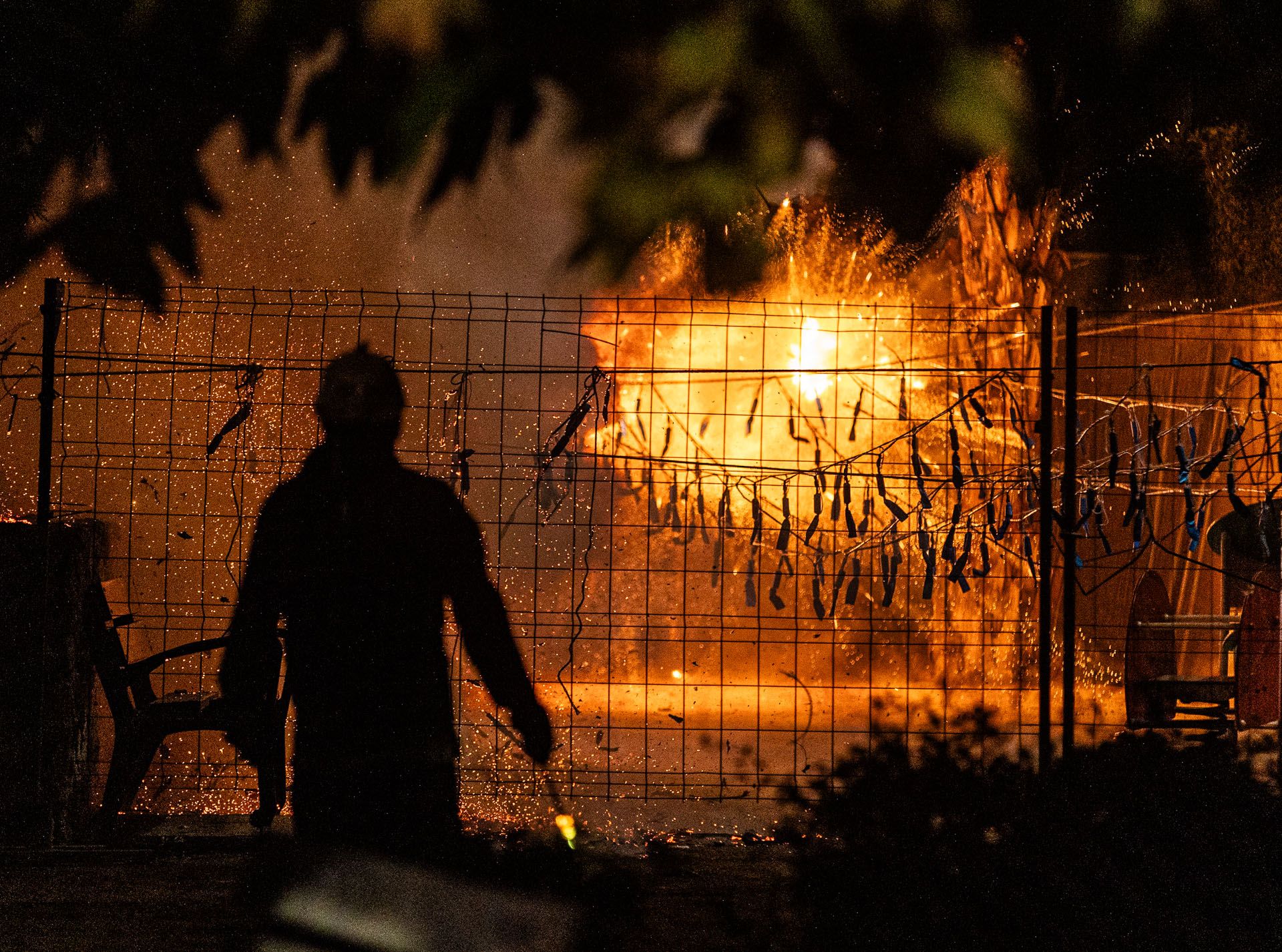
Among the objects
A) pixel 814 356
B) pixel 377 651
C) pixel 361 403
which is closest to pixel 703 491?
pixel 814 356

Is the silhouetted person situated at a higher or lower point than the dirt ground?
higher

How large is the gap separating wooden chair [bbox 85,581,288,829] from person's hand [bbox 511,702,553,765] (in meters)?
1.18

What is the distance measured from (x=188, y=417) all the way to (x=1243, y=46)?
4.41 m

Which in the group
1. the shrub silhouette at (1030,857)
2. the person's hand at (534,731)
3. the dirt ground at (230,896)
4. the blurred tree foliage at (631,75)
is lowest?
the dirt ground at (230,896)

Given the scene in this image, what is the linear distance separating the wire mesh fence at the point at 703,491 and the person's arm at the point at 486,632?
178 cm

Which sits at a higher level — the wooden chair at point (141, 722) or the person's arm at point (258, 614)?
the person's arm at point (258, 614)

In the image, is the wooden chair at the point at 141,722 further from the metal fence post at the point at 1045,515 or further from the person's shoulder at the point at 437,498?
the metal fence post at the point at 1045,515

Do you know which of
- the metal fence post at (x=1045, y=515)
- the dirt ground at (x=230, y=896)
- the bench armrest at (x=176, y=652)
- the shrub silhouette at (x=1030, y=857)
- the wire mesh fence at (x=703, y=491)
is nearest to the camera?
the shrub silhouette at (x=1030, y=857)

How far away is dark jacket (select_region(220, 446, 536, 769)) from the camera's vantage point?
8.73 feet

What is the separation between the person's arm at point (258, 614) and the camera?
2.68 meters

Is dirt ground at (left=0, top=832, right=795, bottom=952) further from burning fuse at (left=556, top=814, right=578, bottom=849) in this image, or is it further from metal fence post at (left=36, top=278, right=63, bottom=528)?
metal fence post at (left=36, top=278, right=63, bottom=528)

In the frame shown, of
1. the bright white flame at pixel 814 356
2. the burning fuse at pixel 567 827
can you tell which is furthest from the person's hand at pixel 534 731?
the bright white flame at pixel 814 356

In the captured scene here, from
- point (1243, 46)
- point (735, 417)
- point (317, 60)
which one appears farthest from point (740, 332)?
point (317, 60)

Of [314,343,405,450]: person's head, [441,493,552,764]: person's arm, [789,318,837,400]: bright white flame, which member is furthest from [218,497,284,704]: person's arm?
[789,318,837,400]: bright white flame
